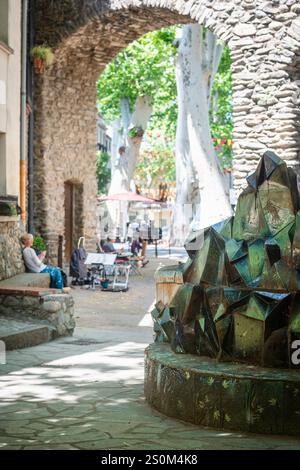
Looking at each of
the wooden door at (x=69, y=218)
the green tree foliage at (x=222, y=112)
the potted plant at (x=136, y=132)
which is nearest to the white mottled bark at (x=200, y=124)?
the potted plant at (x=136, y=132)

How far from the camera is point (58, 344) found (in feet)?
27.5

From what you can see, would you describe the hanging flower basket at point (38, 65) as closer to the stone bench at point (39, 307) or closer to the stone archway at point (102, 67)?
the stone archway at point (102, 67)

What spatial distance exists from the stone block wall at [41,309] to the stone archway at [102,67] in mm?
6364

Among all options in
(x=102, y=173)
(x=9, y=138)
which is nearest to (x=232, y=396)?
(x=9, y=138)

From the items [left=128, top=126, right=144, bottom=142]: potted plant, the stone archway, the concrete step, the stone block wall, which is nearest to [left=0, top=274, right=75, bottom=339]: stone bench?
the stone block wall

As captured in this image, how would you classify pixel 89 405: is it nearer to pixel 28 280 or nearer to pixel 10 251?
pixel 28 280

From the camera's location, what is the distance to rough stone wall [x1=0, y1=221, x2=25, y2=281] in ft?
34.7

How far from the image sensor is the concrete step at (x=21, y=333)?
7742mm

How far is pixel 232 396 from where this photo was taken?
465 centimetres

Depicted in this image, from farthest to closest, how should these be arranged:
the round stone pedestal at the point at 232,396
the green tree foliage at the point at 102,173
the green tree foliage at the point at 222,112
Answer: the green tree foliage at the point at 102,173 < the green tree foliage at the point at 222,112 < the round stone pedestal at the point at 232,396

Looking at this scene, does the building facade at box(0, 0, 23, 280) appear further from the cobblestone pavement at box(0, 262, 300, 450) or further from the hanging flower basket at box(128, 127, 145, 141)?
the hanging flower basket at box(128, 127, 145, 141)

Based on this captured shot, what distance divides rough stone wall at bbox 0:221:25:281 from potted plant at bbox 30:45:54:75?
6.51 meters

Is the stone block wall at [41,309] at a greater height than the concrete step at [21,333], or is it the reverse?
the stone block wall at [41,309]
